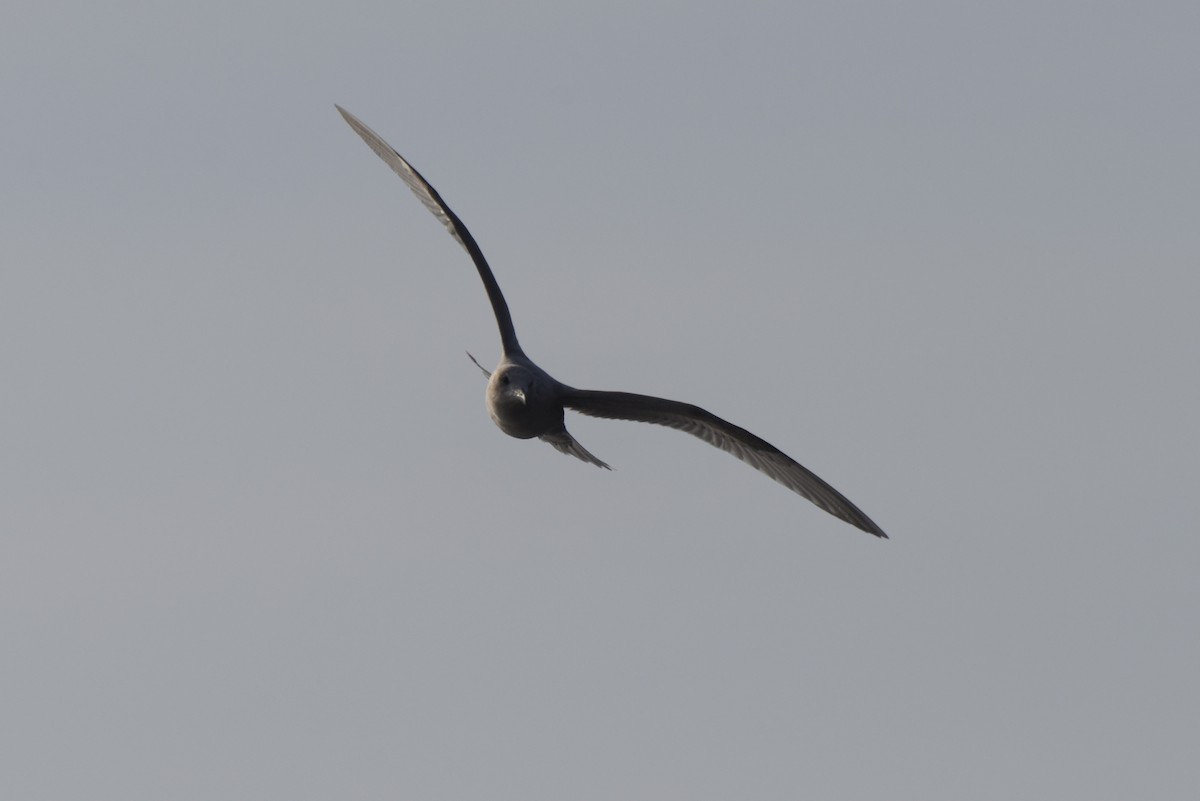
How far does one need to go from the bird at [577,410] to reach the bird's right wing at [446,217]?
Answer: 0.02 metres

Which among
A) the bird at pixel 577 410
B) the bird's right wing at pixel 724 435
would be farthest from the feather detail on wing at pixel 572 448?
the bird's right wing at pixel 724 435

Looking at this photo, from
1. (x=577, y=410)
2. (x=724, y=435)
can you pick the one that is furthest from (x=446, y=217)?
(x=724, y=435)

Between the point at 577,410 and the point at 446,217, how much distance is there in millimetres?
3886

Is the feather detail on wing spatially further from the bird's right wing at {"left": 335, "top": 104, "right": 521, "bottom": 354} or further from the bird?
the bird's right wing at {"left": 335, "top": 104, "right": 521, "bottom": 354}

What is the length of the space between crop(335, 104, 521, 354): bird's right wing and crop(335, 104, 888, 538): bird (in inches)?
0.6

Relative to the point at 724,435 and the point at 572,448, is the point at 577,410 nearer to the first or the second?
the point at 572,448

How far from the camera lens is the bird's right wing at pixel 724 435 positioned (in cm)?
2825

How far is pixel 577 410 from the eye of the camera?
1125 inches

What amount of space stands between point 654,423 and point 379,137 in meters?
7.18

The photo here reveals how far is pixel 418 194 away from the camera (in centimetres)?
3061

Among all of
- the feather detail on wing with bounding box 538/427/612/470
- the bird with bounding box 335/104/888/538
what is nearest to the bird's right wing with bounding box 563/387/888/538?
the bird with bounding box 335/104/888/538

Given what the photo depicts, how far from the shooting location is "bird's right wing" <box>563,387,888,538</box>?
2825 cm

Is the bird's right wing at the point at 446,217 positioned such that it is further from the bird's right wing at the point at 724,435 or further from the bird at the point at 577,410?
the bird's right wing at the point at 724,435

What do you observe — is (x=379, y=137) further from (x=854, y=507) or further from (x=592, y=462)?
(x=854, y=507)
